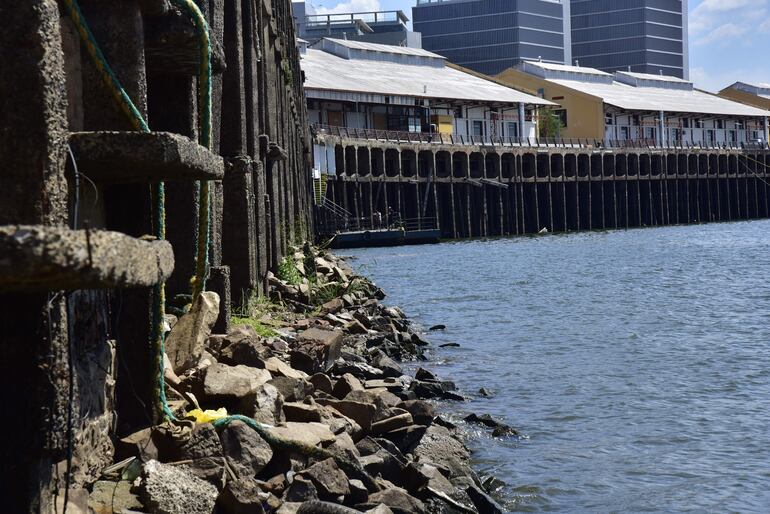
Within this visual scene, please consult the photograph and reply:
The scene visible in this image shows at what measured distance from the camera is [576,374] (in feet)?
47.7

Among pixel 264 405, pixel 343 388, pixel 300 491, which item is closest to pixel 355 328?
pixel 343 388

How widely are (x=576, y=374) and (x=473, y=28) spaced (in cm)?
→ 11766

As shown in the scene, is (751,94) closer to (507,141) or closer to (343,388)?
(507,141)

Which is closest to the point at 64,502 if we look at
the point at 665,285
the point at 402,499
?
the point at 402,499

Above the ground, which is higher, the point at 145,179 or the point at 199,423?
the point at 145,179

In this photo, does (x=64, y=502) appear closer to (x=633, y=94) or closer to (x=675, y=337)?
(x=675, y=337)

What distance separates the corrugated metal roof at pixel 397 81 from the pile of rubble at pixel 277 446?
5044 centimetres

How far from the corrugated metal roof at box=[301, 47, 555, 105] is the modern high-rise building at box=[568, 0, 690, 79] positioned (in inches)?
2597

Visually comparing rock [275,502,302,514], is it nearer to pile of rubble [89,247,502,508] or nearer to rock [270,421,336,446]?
pile of rubble [89,247,502,508]

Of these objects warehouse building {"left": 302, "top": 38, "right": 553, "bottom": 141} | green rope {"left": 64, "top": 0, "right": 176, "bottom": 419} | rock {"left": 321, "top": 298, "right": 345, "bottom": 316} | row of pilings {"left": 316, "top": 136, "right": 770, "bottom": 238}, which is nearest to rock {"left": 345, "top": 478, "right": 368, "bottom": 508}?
green rope {"left": 64, "top": 0, "right": 176, "bottom": 419}

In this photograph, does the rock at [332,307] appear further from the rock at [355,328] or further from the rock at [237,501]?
the rock at [237,501]

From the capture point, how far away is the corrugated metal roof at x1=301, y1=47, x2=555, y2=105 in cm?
6169

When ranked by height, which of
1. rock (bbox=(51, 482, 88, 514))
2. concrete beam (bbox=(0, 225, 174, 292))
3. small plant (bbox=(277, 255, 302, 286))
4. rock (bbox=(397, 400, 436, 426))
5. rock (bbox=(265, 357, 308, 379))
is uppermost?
concrete beam (bbox=(0, 225, 174, 292))

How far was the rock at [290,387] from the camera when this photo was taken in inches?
290
